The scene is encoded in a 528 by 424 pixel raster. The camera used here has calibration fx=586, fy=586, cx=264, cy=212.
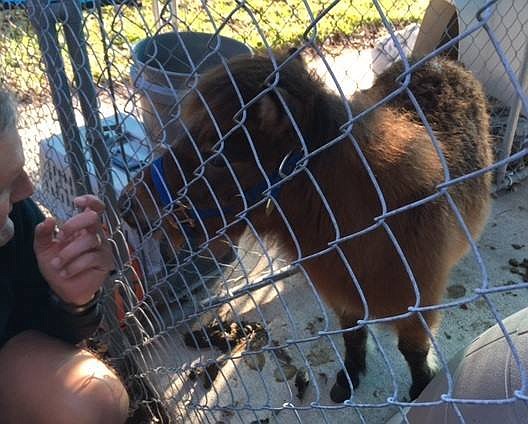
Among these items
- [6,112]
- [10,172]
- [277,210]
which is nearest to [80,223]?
[10,172]

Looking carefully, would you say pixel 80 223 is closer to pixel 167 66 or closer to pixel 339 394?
pixel 339 394

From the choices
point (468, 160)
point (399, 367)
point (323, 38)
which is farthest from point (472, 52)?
point (399, 367)

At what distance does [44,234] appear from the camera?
1.85 m

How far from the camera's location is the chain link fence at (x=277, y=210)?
1.81 meters

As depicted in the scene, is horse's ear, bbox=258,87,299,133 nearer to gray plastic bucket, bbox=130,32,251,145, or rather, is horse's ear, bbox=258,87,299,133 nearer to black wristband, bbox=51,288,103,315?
gray plastic bucket, bbox=130,32,251,145

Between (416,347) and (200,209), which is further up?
(200,209)

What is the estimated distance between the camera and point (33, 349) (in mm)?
1991

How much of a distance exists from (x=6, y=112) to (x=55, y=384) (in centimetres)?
88

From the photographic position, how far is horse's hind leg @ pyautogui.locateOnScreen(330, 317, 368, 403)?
9.06ft

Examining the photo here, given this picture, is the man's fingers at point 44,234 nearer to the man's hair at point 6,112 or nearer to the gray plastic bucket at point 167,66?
the man's hair at point 6,112

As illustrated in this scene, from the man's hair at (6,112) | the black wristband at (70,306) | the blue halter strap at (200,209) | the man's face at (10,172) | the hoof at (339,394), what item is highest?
the man's hair at (6,112)

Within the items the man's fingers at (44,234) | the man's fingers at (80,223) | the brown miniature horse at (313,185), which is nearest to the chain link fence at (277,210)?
the brown miniature horse at (313,185)

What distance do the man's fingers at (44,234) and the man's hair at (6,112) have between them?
34cm

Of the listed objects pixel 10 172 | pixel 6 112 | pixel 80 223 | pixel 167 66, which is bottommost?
pixel 80 223
